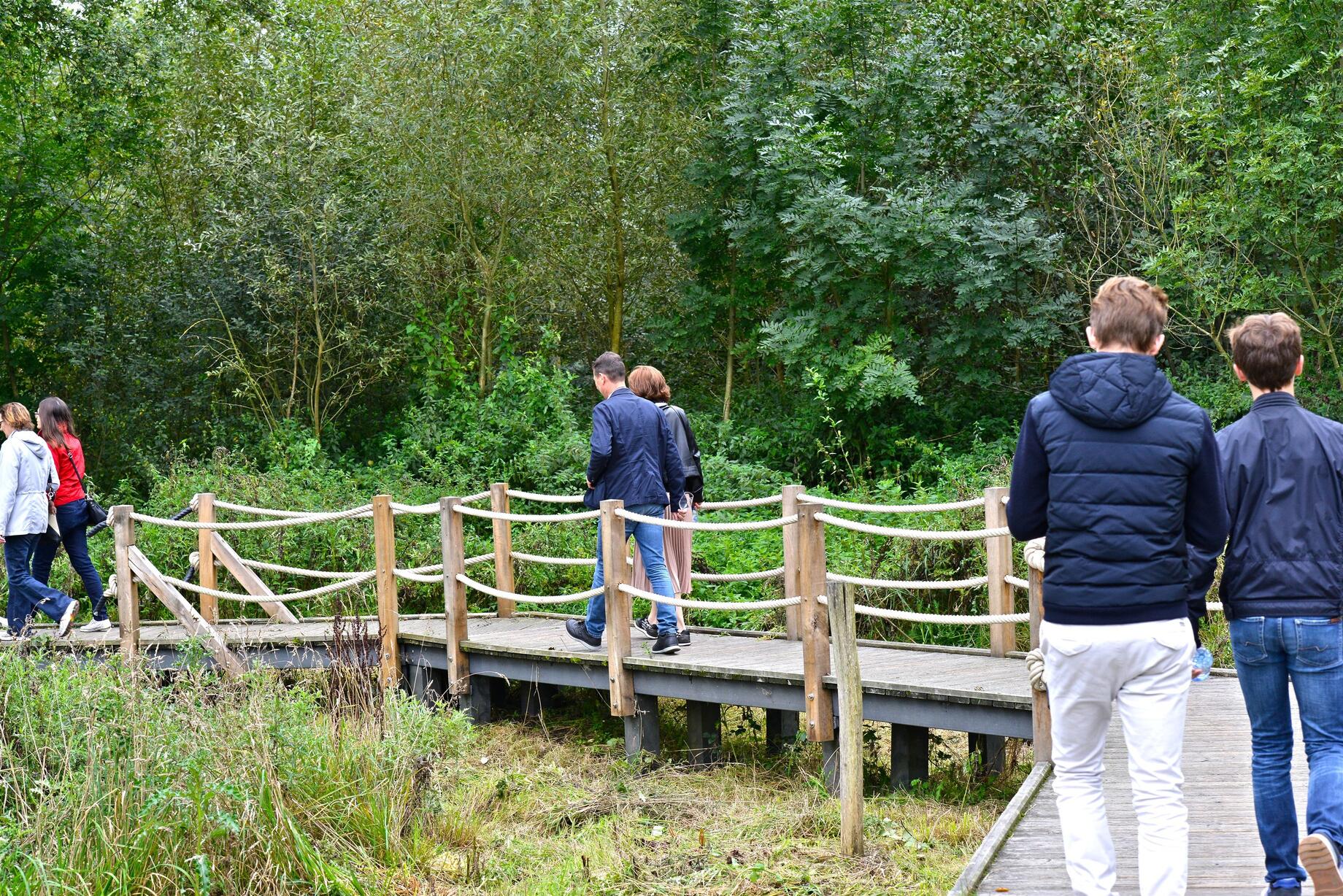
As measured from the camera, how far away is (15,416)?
9.13 metres

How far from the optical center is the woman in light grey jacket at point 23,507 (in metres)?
9.03

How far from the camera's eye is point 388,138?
16.8 metres

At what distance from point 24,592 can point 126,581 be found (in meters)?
0.70

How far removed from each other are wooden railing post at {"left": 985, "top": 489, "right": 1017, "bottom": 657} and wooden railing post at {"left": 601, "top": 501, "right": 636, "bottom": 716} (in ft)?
7.07

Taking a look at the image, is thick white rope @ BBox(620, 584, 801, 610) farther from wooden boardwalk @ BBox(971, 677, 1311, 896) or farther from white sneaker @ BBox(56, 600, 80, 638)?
white sneaker @ BBox(56, 600, 80, 638)

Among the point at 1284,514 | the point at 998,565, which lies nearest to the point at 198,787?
the point at 1284,514

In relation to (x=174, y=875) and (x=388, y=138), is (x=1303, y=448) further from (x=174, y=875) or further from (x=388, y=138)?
(x=388, y=138)

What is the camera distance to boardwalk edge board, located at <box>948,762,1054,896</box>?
439 cm

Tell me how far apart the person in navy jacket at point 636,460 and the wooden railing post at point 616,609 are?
0.17 feet

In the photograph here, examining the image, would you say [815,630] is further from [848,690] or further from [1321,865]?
[1321,865]

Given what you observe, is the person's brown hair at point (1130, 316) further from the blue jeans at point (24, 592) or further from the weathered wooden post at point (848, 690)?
the blue jeans at point (24, 592)

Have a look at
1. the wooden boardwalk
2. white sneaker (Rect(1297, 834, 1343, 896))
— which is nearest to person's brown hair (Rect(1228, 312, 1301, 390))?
white sneaker (Rect(1297, 834, 1343, 896))

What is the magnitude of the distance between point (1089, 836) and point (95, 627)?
8.46 metres

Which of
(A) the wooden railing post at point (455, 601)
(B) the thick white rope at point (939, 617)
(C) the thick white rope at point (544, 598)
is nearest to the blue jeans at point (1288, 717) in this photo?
(B) the thick white rope at point (939, 617)
